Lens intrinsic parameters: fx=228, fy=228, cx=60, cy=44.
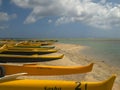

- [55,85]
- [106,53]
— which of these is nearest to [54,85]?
[55,85]

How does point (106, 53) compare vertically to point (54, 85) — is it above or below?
below

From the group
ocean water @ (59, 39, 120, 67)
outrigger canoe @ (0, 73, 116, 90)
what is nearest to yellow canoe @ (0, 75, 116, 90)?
outrigger canoe @ (0, 73, 116, 90)

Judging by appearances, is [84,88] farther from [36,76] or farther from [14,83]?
[36,76]

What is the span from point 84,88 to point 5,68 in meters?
4.51

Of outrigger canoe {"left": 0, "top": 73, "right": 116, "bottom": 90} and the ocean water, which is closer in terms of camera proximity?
outrigger canoe {"left": 0, "top": 73, "right": 116, "bottom": 90}

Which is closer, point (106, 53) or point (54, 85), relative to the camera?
point (54, 85)

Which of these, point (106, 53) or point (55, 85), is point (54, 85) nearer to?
point (55, 85)

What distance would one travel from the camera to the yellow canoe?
605 cm

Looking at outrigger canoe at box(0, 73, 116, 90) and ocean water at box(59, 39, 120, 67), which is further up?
outrigger canoe at box(0, 73, 116, 90)

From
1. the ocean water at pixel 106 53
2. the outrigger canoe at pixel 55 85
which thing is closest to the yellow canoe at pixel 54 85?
the outrigger canoe at pixel 55 85

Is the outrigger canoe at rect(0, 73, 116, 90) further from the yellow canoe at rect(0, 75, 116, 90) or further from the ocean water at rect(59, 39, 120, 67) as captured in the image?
the ocean water at rect(59, 39, 120, 67)

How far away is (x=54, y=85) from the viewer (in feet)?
20.1

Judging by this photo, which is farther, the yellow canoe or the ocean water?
the ocean water

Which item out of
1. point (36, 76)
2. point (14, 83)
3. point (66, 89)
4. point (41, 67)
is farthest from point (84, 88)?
point (36, 76)
